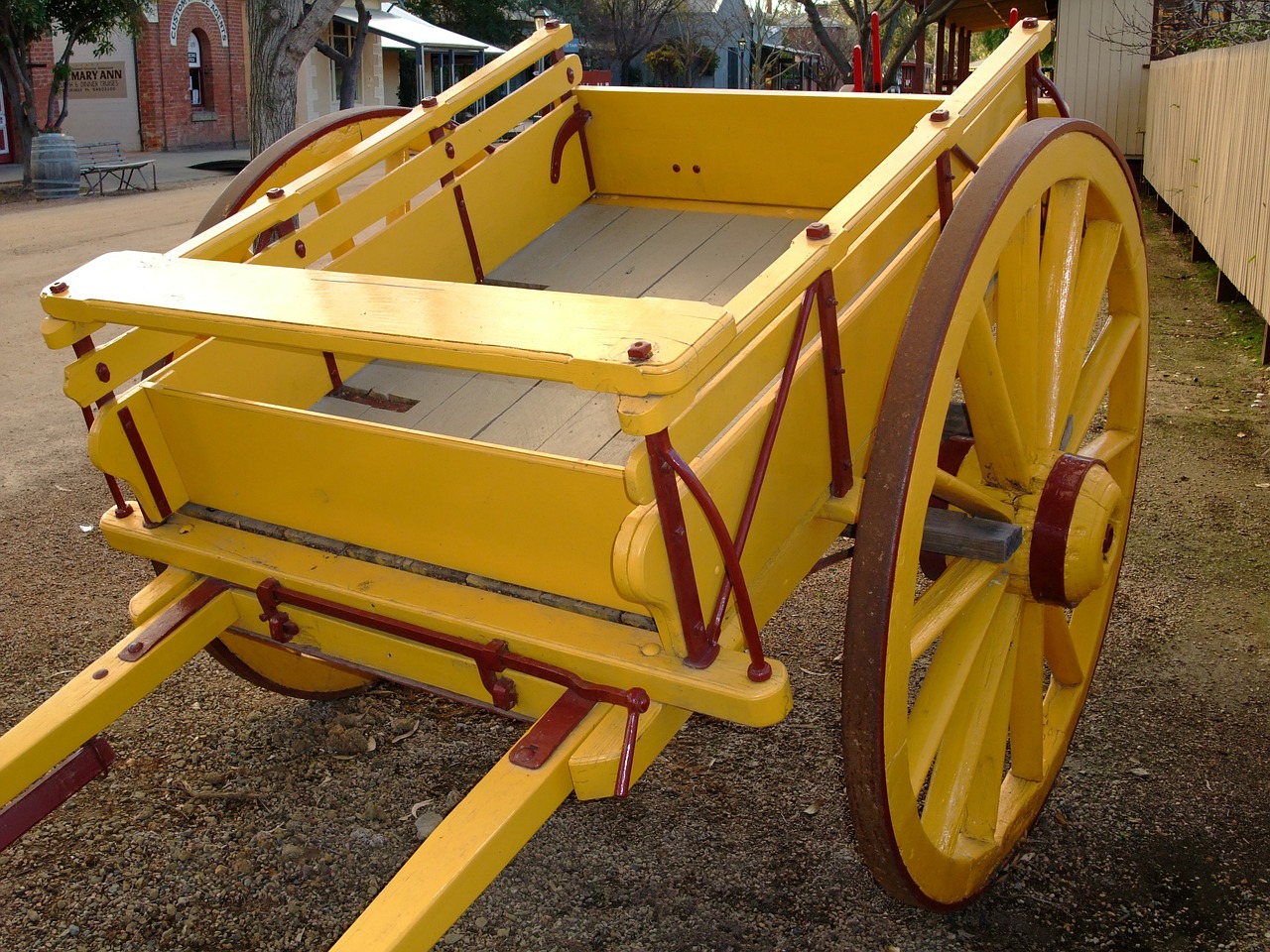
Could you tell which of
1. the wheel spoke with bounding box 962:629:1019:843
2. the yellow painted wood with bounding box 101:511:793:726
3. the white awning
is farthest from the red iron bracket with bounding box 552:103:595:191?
the white awning

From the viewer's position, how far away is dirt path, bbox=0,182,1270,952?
7.85ft

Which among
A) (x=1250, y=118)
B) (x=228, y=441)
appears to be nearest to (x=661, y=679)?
(x=228, y=441)

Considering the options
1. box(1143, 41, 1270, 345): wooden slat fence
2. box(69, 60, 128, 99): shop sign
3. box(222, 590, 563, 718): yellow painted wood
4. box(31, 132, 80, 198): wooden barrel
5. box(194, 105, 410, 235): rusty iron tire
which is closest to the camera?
box(222, 590, 563, 718): yellow painted wood

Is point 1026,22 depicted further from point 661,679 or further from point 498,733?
point 498,733

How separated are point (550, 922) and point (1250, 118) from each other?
A: 6.72 meters

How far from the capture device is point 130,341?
2275 millimetres

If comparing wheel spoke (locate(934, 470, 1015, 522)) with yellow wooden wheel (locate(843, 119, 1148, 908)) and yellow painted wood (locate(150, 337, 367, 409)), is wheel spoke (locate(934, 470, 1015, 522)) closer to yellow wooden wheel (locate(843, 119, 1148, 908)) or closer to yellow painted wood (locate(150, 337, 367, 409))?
yellow wooden wheel (locate(843, 119, 1148, 908))

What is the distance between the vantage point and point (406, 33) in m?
26.2

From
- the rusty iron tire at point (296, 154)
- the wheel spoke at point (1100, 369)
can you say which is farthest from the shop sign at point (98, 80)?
the wheel spoke at point (1100, 369)

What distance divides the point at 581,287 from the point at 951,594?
1.62 meters

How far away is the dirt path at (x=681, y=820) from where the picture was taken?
7.85 ft

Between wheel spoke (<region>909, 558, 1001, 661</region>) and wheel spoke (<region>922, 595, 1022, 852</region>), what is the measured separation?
134 millimetres

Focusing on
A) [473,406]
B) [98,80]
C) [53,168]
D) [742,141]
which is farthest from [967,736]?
[98,80]

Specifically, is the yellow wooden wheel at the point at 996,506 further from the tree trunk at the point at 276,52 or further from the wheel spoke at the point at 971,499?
the tree trunk at the point at 276,52
